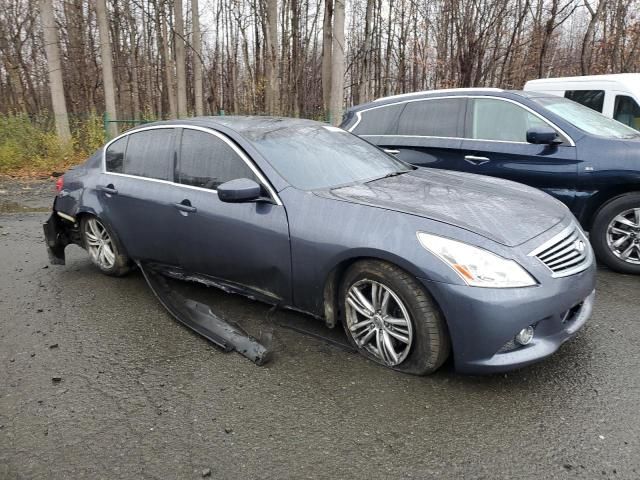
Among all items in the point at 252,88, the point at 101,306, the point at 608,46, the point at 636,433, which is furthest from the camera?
the point at 252,88

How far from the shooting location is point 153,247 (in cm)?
408

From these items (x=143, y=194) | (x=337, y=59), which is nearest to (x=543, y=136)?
(x=143, y=194)

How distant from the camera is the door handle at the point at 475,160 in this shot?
5.12 metres

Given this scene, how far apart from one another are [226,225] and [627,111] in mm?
6974

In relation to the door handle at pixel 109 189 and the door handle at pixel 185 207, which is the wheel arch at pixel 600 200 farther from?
the door handle at pixel 109 189

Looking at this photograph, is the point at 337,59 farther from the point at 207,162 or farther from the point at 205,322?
the point at 205,322

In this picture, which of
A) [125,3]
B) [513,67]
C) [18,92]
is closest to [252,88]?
[125,3]

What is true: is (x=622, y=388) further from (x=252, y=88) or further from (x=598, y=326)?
(x=252, y=88)

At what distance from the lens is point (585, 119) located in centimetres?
497

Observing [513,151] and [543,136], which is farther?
[513,151]

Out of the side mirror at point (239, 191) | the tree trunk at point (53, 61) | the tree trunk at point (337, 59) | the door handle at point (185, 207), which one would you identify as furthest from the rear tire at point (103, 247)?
the tree trunk at point (53, 61)

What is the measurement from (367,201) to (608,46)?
20.9 meters

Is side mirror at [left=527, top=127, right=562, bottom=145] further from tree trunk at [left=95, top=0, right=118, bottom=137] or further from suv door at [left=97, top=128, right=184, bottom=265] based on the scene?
tree trunk at [left=95, top=0, right=118, bottom=137]

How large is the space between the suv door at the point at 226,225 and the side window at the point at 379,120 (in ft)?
9.09
